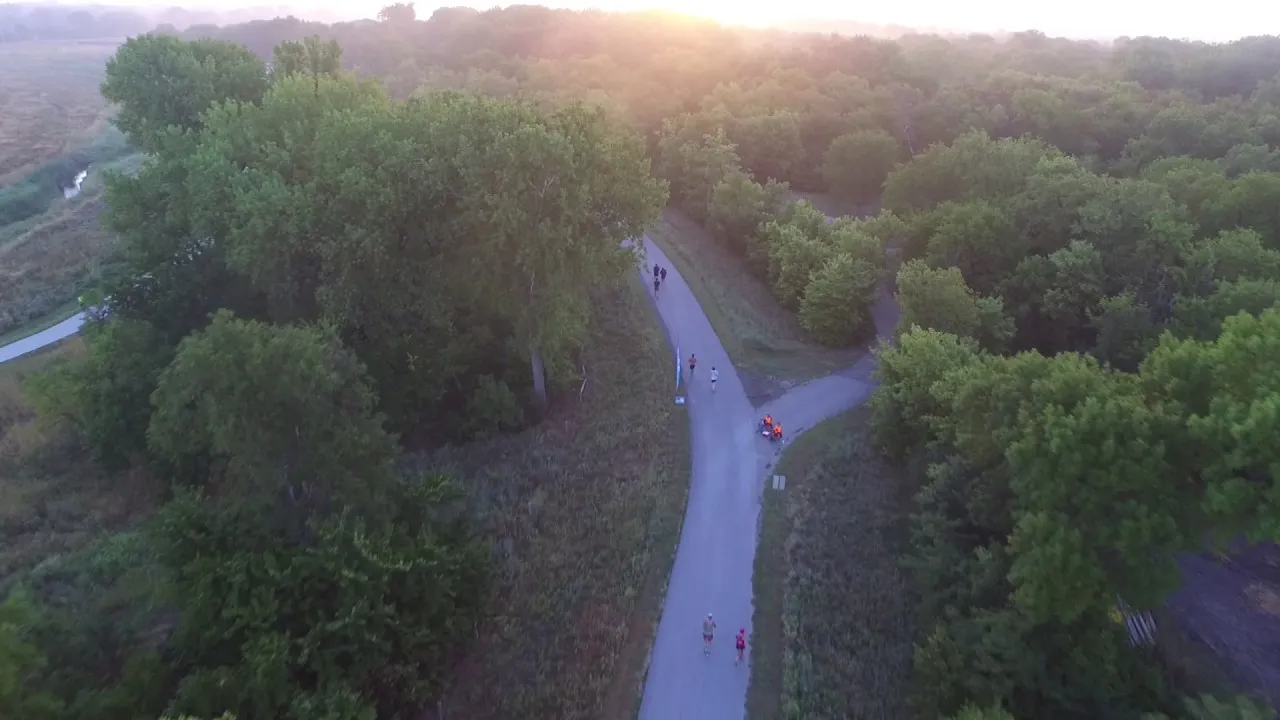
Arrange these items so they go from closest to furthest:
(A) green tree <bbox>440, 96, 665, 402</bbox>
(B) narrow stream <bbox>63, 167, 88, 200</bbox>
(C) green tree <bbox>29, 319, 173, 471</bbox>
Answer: (A) green tree <bbox>440, 96, 665, 402</bbox> < (C) green tree <bbox>29, 319, 173, 471</bbox> < (B) narrow stream <bbox>63, 167, 88, 200</bbox>

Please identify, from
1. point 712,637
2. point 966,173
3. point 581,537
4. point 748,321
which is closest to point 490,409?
point 581,537

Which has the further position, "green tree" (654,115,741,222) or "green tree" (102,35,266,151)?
"green tree" (654,115,741,222)

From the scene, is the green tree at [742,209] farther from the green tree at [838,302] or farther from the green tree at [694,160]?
the green tree at [838,302]

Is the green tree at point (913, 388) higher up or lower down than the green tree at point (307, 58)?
lower down

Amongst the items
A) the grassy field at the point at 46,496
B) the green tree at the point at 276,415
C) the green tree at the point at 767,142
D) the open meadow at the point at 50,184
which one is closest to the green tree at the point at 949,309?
the green tree at the point at 276,415

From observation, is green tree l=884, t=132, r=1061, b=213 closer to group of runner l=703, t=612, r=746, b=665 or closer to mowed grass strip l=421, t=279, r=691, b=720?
mowed grass strip l=421, t=279, r=691, b=720

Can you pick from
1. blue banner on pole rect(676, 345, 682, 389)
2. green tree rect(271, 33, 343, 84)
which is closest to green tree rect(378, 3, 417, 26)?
green tree rect(271, 33, 343, 84)
